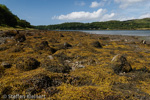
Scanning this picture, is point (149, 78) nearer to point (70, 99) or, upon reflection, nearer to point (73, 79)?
point (73, 79)

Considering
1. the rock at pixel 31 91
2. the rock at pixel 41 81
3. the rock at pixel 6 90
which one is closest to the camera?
the rock at pixel 6 90

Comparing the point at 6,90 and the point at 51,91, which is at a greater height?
the point at 6,90

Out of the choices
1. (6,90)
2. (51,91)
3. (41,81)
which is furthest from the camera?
(41,81)

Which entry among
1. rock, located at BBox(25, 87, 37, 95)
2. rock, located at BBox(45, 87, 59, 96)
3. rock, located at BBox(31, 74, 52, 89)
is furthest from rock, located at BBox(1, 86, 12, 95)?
rock, located at BBox(45, 87, 59, 96)

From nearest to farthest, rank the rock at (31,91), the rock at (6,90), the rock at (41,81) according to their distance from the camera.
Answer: the rock at (6,90)
the rock at (31,91)
the rock at (41,81)

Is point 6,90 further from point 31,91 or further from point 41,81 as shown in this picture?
point 41,81

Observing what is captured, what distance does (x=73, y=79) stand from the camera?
6320 mm

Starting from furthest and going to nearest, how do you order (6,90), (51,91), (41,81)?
(41,81)
(51,91)
(6,90)

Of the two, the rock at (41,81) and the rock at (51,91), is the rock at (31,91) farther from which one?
the rock at (51,91)

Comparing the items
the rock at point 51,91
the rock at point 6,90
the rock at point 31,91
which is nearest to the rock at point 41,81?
the rock at point 31,91

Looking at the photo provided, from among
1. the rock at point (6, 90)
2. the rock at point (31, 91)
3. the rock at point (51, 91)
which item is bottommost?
the rock at point (51, 91)

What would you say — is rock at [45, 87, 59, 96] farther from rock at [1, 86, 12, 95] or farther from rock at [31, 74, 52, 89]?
rock at [1, 86, 12, 95]

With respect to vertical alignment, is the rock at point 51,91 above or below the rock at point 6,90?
below

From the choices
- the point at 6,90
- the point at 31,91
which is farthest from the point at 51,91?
the point at 6,90
